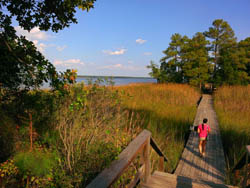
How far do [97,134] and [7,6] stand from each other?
300cm

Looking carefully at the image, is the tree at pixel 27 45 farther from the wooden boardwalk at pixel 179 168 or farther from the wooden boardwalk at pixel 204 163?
the wooden boardwalk at pixel 204 163

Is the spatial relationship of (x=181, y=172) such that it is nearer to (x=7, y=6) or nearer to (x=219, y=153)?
(x=219, y=153)

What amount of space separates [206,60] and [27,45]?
81.9 feet

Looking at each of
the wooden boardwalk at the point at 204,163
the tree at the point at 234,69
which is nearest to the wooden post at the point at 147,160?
the wooden boardwalk at the point at 204,163

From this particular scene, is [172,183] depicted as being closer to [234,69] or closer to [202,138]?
[202,138]

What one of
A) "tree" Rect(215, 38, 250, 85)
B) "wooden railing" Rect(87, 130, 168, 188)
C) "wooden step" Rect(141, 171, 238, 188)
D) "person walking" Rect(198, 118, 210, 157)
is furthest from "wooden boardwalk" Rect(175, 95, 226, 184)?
"tree" Rect(215, 38, 250, 85)

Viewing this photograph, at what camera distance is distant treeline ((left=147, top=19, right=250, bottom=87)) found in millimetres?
22750

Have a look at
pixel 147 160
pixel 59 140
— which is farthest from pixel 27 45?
pixel 147 160

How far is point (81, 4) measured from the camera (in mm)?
3523

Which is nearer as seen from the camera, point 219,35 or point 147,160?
point 147,160

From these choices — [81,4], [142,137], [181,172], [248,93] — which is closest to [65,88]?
[142,137]

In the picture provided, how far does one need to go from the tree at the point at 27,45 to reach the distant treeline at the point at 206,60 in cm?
2181

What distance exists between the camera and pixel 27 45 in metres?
2.79

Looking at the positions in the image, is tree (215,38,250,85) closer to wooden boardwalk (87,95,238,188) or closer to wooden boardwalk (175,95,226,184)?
wooden boardwalk (87,95,238,188)
